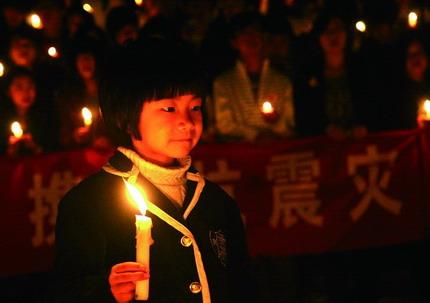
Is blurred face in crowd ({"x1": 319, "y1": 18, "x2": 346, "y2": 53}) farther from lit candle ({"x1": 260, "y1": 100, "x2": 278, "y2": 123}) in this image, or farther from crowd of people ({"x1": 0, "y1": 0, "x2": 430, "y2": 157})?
lit candle ({"x1": 260, "y1": 100, "x2": 278, "y2": 123})

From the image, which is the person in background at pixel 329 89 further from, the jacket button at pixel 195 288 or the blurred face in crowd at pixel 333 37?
the jacket button at pixel 195 288

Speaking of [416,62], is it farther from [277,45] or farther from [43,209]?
[43,209]

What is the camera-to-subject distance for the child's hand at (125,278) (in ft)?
6.24

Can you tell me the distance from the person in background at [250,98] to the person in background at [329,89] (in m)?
0.13

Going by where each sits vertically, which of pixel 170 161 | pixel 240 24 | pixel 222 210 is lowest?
pixel 222 210

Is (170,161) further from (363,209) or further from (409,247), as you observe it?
(409,247)

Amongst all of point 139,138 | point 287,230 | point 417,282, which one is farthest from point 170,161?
point 417,282

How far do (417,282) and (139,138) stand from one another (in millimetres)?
3734

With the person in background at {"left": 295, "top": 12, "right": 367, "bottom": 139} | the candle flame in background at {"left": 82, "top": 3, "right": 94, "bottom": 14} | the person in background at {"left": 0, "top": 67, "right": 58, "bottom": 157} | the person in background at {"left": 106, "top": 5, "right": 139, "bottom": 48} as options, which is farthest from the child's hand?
the candle flame in background at {"left": 82, "top": 3, "right": 94, "bottom": 14}

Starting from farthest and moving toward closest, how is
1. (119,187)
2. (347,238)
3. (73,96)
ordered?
(73,96)
(347,238)
(119,187)

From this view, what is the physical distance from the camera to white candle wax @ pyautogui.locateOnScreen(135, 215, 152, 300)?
1.85 meters

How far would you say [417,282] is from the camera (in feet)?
17.9

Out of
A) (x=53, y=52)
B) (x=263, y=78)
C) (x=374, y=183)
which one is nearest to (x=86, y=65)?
(x=53, y=52)

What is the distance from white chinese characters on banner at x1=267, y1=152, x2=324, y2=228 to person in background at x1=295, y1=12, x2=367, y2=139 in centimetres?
48
